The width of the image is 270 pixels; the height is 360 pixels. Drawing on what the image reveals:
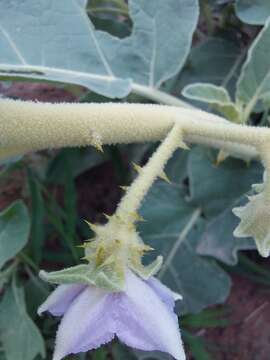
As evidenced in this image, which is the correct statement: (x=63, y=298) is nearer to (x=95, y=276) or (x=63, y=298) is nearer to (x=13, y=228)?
(x=95, y=276)

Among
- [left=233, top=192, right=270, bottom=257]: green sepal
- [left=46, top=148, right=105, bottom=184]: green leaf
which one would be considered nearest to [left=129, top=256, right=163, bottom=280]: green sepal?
[left=233, top=192, right=270, bottom=257]: green sepal

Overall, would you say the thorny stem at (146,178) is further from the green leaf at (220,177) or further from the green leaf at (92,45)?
the green leaf at (220,177)

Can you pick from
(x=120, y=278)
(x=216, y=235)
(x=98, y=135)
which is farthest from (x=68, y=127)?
(x=216, y=235)

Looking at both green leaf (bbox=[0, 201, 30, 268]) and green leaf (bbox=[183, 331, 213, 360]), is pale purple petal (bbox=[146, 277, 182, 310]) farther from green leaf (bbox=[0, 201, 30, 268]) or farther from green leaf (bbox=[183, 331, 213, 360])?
green leaf (bbox=[183, 331, 213, 360])

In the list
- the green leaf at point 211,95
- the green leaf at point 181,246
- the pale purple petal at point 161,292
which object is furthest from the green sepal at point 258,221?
the green leaf at point 181,246

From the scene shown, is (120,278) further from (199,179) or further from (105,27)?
(105,27)

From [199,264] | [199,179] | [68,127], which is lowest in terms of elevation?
[199,264]
